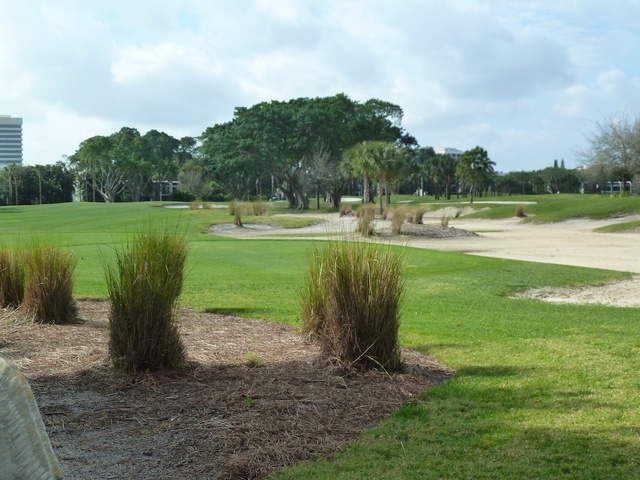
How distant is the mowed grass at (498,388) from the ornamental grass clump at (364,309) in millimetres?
648

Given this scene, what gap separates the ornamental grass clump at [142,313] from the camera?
6.46 m

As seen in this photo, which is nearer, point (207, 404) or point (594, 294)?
point (207, 404)

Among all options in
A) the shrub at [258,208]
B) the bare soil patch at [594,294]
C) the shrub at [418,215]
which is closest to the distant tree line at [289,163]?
the shrub at [258,208]

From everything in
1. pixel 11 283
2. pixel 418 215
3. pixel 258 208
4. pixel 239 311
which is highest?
pixel 258 208

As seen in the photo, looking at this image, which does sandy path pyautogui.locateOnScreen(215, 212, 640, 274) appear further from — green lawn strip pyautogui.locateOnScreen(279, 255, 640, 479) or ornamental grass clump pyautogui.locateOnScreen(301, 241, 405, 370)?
ornamental grass clump pyautogui.locateOnScreen(301, 241, 405, 370)

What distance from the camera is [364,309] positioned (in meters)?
6.54

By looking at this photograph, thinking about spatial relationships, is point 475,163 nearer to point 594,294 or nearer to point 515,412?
point 594,294

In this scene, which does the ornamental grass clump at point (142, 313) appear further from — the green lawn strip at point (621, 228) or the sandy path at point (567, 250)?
the green lawn strip at point (621, 228)

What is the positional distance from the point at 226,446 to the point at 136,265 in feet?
7.95

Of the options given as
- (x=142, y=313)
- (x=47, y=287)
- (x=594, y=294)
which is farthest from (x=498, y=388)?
(x=594, y=294)

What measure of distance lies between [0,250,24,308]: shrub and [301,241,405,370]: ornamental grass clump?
5.39 meters

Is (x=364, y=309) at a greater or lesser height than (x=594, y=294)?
greater

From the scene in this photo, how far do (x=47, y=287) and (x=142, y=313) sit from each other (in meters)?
3.34

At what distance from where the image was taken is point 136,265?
21.4 feet
